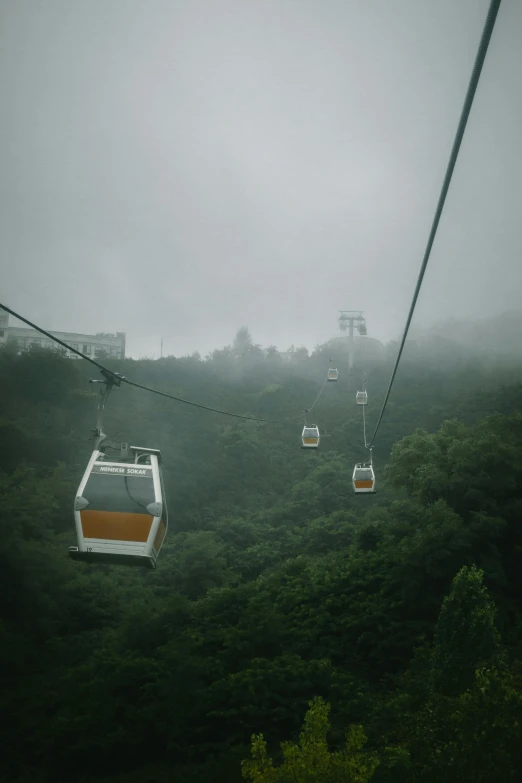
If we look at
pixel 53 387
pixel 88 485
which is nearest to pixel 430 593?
pixel 88 485

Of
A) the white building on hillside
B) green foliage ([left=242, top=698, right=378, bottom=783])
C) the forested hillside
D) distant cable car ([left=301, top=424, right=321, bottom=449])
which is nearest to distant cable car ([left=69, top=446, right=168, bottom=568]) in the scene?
green foliage ([left=242, top=698, right=378, bottom=783])

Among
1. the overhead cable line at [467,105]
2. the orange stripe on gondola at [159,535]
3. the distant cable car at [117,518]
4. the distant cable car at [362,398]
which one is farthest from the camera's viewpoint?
the distant cable car at [362,398]

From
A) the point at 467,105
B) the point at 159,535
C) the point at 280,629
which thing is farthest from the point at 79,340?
the point at 467,105

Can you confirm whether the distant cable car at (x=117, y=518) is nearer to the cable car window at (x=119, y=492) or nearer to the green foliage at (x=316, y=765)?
the cable car window at (x=119, y=492)

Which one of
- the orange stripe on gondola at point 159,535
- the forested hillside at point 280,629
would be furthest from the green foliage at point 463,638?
the orange stripe on gondola at point 159,535

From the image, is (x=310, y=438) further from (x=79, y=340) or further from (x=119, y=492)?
(x=79, y=340)

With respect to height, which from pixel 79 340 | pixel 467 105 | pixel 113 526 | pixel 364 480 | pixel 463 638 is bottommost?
pixel 463 638

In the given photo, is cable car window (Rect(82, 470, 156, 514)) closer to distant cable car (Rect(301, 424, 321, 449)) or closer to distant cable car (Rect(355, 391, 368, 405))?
distant cable car (Rect(301, 424, 321, 449))
